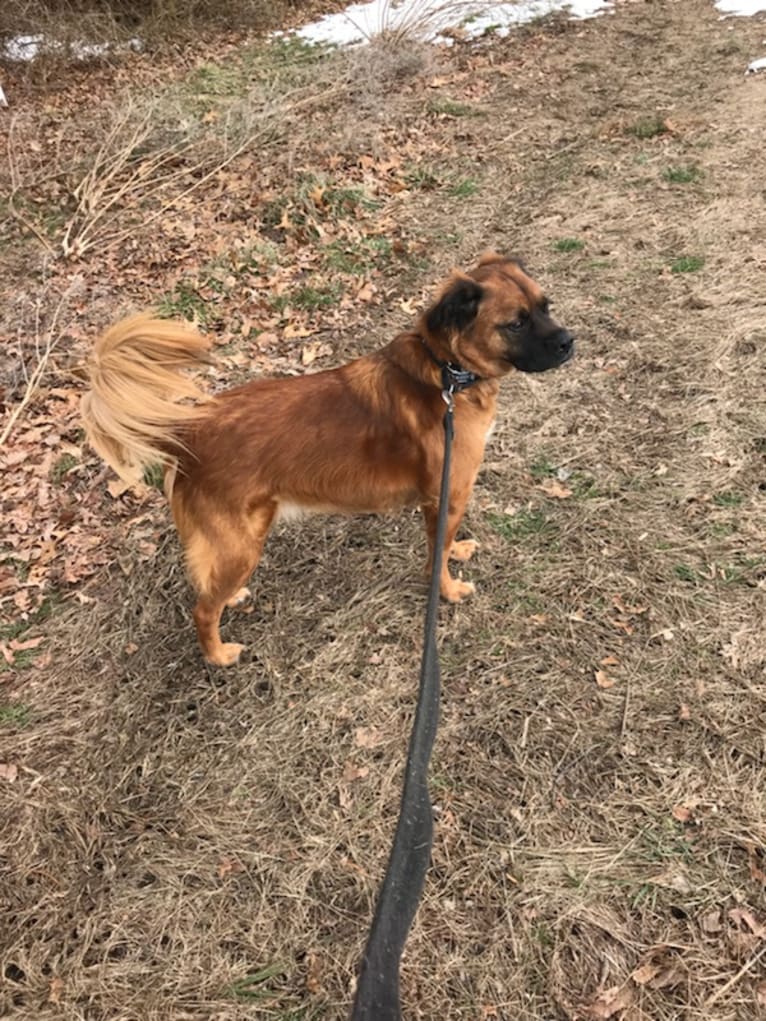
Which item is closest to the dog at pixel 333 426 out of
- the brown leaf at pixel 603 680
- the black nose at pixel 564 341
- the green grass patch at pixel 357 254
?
the black nose at pixel 564 341

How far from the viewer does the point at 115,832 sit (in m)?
3.06

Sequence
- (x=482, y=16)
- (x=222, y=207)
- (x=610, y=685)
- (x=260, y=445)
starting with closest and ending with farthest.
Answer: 1. (x=260, y=445)
2. (x=610, y=685)
3. (x=222, y=207)
4. (x=482, y=16)

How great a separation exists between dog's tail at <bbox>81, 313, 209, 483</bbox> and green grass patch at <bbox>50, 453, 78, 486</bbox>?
6.88 feet

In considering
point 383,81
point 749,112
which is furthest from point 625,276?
point 383,81

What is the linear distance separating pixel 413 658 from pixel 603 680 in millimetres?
950

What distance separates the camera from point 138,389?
2814mm

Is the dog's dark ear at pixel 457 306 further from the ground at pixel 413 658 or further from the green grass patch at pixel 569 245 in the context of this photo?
the green grass patch at pixel 569 245

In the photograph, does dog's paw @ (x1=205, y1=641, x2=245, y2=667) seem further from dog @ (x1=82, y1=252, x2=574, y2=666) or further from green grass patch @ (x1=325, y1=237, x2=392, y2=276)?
green grass patch @ (x1=325, y1=237, x2=392, y2=276)

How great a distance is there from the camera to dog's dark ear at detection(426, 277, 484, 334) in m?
3.02

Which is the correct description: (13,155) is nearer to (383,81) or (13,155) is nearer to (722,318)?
(383,81)

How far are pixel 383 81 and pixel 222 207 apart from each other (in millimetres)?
4274

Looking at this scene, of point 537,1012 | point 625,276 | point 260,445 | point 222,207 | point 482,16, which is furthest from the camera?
point 482,16

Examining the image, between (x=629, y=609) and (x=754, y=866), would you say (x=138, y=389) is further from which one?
(x=754, y=866)

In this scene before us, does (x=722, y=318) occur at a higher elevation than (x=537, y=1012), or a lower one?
higher
